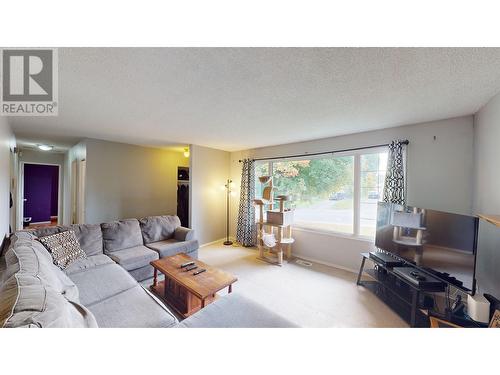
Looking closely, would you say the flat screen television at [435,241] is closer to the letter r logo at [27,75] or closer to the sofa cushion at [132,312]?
the sofa cushion at [132,312]

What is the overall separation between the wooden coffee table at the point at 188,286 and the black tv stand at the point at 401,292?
168cm

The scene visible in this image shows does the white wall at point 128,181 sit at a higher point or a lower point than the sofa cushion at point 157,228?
higher

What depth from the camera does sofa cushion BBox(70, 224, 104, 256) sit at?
233cm

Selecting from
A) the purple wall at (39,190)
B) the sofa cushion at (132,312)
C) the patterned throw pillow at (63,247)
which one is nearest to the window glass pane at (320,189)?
the sofa cushion at (132,312)

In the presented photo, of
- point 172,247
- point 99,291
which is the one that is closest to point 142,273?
point 172,247

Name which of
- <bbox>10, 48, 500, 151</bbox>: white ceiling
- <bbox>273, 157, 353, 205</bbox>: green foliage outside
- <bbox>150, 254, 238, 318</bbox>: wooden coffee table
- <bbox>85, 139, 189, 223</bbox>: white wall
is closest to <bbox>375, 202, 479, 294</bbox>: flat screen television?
<bbox>273, 157, 353, 205</bbox>: green foliage outside

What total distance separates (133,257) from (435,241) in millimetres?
3295

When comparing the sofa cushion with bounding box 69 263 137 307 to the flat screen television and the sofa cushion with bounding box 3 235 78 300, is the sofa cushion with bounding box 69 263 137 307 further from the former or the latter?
the flat screen television

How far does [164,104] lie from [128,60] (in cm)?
71

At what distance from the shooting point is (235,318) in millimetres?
1295

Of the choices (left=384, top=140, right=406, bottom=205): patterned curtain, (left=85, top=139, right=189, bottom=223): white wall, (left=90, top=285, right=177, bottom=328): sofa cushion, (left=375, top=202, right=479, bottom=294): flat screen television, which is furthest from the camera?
(left=85, top=139, right=189, bottom=223): white wall

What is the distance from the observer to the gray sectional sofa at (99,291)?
0.86 metres

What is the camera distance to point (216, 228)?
4445mm

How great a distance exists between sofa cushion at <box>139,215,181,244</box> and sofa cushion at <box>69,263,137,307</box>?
2.98 ft
